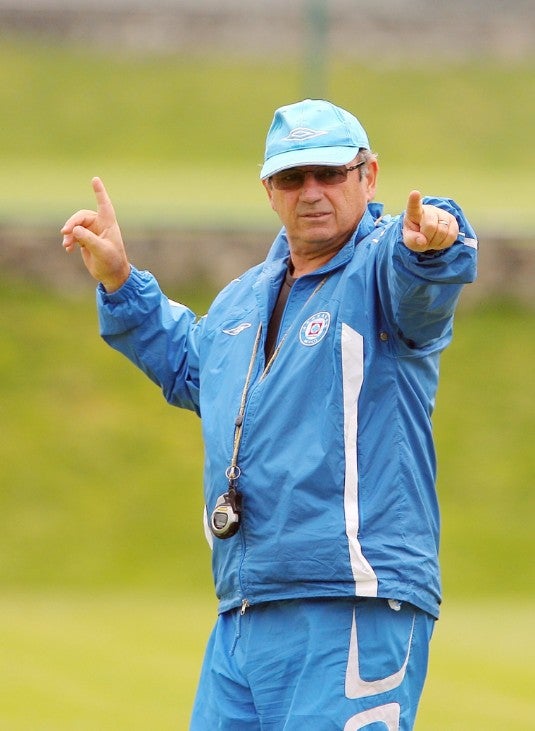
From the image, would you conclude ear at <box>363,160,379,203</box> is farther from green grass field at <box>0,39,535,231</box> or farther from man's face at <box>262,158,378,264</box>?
green grass field at <box>0,39,535,231</box>

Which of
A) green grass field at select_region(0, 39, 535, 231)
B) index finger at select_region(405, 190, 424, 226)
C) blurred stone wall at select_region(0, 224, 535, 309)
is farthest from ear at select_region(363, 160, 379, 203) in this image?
green grass field at select_region(0, 39, 535, 231)

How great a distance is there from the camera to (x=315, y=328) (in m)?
4.43

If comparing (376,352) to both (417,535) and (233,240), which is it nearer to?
(417,535)

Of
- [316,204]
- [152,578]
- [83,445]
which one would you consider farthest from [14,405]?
[316,204]

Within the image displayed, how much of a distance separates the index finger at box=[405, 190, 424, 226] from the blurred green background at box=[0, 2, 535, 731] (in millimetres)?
3636

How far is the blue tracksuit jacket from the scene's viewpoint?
430 cm

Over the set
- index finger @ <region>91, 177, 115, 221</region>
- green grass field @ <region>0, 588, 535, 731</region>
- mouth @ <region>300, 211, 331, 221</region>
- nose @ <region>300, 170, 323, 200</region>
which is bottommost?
green grass field @ <region>0, 588, 535, 731</region>

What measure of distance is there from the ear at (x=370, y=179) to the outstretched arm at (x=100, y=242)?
878mm

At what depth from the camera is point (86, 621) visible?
958 centimetres

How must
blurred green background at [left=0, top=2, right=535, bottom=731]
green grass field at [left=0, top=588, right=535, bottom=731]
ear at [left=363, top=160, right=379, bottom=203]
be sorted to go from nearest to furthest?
ear at [left=363, top=160, right=379, bottom=203] → green grass field at [left=0, top=588, right=535, bottom=731] → blurred green background at [left=0, top=2, right=535, bottom=731]

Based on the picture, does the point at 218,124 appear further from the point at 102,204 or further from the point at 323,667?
the point at 323,667

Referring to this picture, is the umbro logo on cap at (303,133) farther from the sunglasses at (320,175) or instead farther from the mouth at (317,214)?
the mouth at (317,214)

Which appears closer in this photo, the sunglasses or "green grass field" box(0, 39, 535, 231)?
the sunglasses

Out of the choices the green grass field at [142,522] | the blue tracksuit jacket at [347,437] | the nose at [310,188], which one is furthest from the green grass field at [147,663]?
the nose at [310,188]
